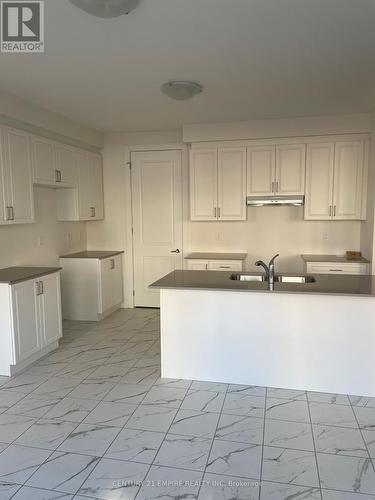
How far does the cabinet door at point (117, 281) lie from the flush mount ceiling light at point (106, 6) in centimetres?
361

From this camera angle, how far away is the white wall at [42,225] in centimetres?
369

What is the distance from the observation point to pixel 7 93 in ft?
11.2

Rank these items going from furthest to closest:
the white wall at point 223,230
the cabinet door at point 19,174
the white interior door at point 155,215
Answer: the white interior door at point 155,215
the white wall at point 223,230
the cabinet door at point 19,174

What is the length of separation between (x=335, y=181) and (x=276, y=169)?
0.74 m

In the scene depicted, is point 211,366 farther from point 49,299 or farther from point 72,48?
point 72,48

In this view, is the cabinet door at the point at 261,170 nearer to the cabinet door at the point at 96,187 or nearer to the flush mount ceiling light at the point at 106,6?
the cabinet door at the point at 96,187

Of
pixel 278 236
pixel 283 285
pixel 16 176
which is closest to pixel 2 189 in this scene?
pixel 16 176

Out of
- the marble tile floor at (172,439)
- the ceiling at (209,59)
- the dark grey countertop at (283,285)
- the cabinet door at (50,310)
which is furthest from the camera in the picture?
the cabinet door at (50,310)

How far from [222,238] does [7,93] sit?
313cm

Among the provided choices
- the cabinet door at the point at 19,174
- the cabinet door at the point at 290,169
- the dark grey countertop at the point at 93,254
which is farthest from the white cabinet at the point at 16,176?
the cabinet door at the point at 290,169

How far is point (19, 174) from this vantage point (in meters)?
3.68

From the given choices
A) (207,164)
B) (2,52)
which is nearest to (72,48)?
(2,52)

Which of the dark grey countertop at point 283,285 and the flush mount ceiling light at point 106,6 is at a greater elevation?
the flush mount ceiling light at point 106,6

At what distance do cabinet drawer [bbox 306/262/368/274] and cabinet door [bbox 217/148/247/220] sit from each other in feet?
3.56
